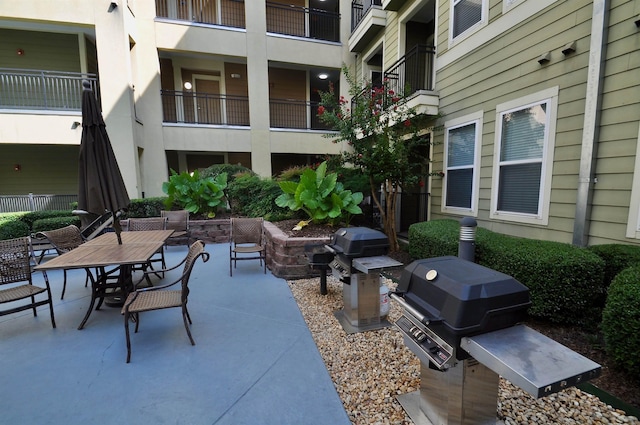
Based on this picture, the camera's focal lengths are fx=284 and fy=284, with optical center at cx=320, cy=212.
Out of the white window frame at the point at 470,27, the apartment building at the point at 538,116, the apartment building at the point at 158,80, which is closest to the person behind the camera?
the apartment building at the point at 538,116

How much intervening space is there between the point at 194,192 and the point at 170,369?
5.57 meters

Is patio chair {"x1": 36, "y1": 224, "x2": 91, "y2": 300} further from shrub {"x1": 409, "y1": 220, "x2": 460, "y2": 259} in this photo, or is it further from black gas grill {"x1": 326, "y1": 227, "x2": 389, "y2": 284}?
shrub {"x1": 409, "y1": 220, "x2": 460, "y2": 259}

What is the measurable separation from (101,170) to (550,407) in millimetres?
4780

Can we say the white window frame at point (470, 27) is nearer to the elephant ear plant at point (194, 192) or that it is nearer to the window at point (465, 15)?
the window at point (465, 15)

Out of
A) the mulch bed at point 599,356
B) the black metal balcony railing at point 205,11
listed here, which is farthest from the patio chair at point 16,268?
the black metal balcony railing at point 205,11

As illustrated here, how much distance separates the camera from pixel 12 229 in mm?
6293

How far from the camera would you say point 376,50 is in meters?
9.20

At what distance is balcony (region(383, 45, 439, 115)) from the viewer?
5883mm

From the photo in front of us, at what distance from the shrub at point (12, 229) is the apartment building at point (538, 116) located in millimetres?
9207

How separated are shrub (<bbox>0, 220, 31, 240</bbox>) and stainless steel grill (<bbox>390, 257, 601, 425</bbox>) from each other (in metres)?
8.45

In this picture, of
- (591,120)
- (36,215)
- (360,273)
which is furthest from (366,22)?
(36,215)

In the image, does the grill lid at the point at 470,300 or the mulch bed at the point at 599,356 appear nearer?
the grill lid at the point at 470,300

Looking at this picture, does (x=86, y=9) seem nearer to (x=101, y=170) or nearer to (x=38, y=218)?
(x=38, y=218)

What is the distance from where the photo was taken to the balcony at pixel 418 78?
19.3 feet
